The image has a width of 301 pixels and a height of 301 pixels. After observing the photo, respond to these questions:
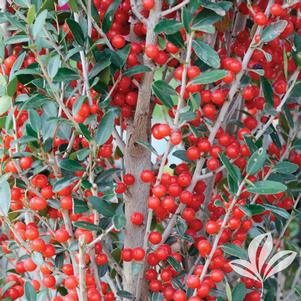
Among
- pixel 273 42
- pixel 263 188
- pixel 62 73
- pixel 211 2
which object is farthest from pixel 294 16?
pixel 62 73

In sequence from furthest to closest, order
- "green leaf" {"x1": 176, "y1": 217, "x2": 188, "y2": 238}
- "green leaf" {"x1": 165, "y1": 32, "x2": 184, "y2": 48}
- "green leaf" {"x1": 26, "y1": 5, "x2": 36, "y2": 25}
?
"green leaf" {"x1": 176, "y1": 217, "x2": 188, "y2": 238} < "green leaf" {"x1": 165, "y1": 32, "x2": 184, "y2": 48} < "green leaf" {"x1": 26, "y1": 5, "x2": 36, "y2": 25}

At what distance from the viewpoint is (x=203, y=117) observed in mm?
990

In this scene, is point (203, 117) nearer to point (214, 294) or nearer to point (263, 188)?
point (263, 188)

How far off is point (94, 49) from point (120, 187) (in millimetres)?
267

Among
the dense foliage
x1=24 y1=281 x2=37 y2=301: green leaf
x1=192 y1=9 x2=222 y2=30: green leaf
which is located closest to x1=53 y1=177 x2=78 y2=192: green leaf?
the dense foliage

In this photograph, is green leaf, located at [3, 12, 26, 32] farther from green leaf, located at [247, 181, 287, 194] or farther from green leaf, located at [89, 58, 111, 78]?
green leaf, located at [247, 181, 287, 194]

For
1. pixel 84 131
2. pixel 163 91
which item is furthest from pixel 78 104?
pixel 163 91

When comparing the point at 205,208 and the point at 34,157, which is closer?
the point at 34,157

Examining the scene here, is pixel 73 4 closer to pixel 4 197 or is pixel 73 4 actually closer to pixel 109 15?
pixel 109 15

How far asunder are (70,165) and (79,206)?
0.08 m

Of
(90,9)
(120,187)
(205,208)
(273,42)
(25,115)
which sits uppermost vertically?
(90,9)

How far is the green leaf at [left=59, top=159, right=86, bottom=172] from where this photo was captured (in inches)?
35.4

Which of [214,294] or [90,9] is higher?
[90,9]

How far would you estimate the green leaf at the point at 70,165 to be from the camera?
35.4 inches
